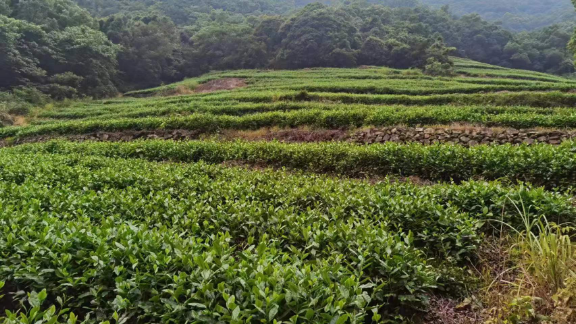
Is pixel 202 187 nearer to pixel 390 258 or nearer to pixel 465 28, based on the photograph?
pixel 390 258

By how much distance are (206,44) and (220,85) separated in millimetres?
22185

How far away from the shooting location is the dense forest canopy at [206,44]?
3634 centimetres

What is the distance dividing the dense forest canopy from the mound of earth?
43.6 feet

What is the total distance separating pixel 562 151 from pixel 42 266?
996cm

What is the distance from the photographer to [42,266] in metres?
3.11

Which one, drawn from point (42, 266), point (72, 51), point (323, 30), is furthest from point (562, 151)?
point (323, 30)

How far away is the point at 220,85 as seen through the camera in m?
39.5

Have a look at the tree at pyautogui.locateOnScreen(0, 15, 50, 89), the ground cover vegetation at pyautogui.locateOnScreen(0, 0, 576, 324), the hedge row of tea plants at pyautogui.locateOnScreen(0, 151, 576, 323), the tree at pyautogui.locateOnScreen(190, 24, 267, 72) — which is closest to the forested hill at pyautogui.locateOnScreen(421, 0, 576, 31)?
the tree at pyautogui.locateOnScreen(190, 24, 267, 72)

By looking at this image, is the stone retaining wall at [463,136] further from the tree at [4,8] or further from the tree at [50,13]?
the tree at [4,8]

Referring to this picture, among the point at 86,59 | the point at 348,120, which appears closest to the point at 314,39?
the point at 86,59

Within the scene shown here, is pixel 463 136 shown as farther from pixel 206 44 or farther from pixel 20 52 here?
pixel 206 44

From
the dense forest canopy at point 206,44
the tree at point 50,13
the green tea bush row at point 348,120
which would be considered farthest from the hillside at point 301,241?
the tree at point 50,13

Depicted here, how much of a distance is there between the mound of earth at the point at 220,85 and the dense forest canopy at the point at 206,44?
13285 millimetres

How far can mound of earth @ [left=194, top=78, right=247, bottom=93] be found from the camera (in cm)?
3819
